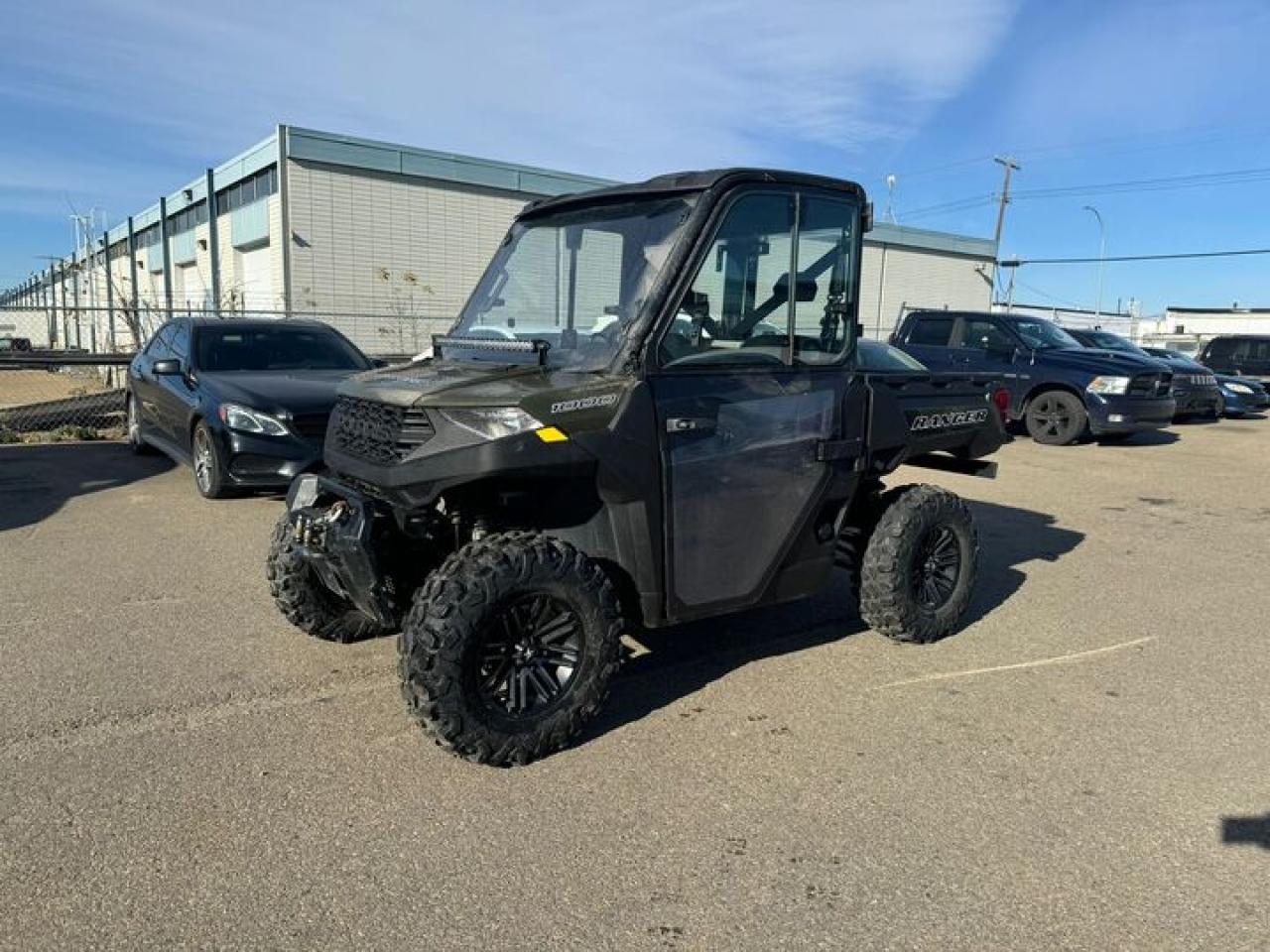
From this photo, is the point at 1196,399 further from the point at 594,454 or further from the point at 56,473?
the point at 56,473

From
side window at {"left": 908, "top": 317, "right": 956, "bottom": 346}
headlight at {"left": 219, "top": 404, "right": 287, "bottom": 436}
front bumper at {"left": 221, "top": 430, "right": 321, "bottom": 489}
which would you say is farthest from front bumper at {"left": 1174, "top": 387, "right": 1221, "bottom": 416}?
headlight at {"left": 219, "top": 404, "right": 287, "bottom": 436}

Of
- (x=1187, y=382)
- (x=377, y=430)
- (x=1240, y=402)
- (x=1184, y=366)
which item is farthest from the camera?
(x=1240, y=402)

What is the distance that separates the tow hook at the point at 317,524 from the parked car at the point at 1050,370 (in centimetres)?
1187

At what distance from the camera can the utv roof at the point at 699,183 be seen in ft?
12.1

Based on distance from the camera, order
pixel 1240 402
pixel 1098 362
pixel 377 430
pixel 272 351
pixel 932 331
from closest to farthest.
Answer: pixel 377 430
pixel 272 351
pixel 1098 362
pixel 932 331
pixel 1240 402

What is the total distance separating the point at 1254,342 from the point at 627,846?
22492 millimetres

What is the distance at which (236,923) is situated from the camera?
2492mm

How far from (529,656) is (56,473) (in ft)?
25.1

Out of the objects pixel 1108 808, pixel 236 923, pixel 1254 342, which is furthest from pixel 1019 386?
pixel 236 923

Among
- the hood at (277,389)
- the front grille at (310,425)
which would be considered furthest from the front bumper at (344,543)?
the hood at (277,389)

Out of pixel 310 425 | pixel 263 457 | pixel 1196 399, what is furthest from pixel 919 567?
pixel 1196 399

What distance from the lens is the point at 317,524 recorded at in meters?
3.72

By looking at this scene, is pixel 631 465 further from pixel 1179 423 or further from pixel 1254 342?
pixel 1254 342

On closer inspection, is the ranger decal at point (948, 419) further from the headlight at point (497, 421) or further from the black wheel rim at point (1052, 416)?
the black wheel rim at point (1052, 416)
